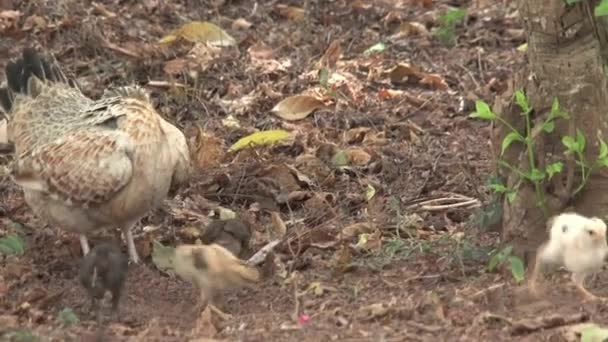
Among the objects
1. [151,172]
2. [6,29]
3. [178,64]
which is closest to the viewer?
[151,172]

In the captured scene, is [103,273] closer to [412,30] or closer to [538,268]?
[538,268]

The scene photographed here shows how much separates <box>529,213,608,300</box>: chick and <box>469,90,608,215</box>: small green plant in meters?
0.23

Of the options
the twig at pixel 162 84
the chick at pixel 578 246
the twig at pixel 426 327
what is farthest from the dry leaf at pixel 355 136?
the twig at pixel 426 327

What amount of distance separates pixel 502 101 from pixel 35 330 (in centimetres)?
220

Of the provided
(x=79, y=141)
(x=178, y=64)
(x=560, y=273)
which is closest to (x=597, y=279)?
(x=560, y=273)

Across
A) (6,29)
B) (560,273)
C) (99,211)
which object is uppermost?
(560,273)

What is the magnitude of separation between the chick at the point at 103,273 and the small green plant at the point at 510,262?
1557 millimetres

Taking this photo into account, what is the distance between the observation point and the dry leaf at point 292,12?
10195 millimetres

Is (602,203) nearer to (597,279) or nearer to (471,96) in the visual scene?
→ (597,279)

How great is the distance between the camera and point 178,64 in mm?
8977

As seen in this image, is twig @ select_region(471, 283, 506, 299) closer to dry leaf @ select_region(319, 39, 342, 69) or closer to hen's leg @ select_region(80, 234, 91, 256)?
hen's leg @ select_region(80, 234, 91, 256)

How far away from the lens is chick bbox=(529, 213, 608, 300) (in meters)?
4.89

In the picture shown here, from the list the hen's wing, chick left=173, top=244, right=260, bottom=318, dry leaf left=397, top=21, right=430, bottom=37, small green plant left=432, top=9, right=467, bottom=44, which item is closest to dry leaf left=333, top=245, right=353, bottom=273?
chick left=173, top=244, right=260, bottom=318

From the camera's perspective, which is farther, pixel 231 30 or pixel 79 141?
pixel 231 30
